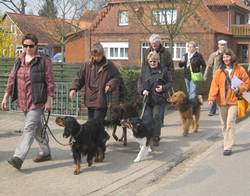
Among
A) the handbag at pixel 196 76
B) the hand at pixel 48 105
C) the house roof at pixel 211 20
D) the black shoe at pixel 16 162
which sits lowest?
the black shoe at pixel 16 162

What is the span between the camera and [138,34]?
159 feet

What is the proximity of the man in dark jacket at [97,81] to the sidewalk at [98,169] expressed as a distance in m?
0.93

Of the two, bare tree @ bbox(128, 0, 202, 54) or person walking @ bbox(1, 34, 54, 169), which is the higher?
bare tree @ bbox(128, 0, 202, 54)

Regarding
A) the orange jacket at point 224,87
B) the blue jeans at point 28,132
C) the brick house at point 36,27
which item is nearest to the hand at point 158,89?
the orange jacket at point 224,87

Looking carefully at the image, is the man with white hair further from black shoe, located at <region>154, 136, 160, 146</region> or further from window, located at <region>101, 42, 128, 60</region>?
window, located at <region>101, 42, 128, 60</region>

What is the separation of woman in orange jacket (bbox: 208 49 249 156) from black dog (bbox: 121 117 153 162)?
1.58 meters

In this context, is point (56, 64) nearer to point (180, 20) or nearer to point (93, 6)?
point (180, 20)

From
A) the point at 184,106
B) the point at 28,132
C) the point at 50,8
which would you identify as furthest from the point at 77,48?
the point at 28,132

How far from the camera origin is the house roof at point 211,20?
44.2 meters

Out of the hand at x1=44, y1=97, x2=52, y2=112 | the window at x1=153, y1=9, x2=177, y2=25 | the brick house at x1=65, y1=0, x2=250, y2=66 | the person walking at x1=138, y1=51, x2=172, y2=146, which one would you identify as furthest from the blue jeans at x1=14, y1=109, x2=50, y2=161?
the brick house at x1=65, y1=0, x2=250, y2=66

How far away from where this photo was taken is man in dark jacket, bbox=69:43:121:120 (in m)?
9.05

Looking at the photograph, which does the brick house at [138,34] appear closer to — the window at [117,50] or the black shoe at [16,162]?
the window at [117,50]

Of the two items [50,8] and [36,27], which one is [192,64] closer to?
[50,8]

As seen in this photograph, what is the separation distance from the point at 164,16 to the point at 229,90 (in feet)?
46.8
